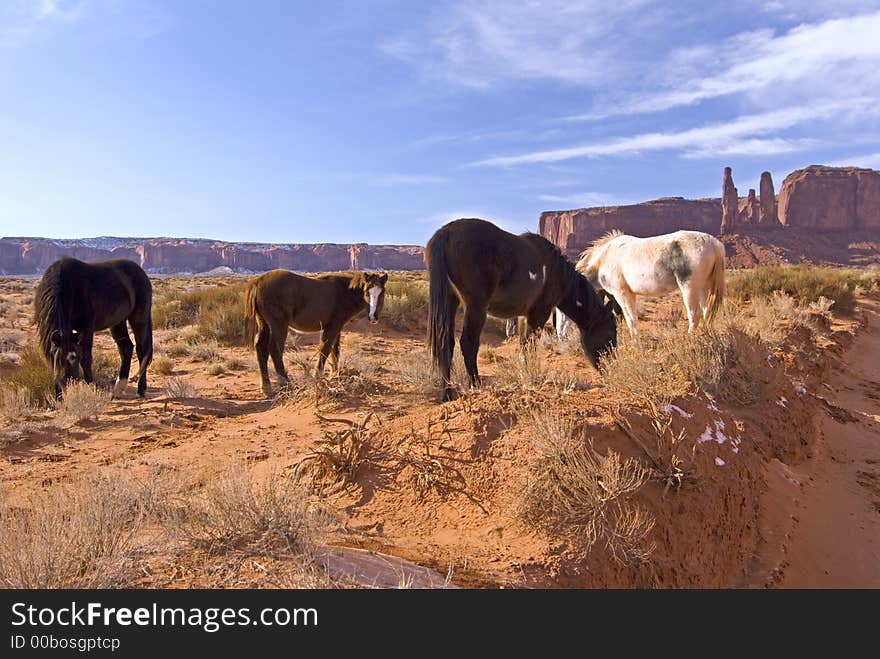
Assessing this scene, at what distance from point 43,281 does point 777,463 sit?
9.39 m

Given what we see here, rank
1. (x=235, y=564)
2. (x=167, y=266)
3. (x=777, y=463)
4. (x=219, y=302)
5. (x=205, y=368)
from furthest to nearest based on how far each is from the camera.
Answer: (x=167, y=266), (x=219, y=302), (x=205, y=368), (x=777, y=463), (x=235, y=564)

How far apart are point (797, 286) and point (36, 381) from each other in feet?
69.8

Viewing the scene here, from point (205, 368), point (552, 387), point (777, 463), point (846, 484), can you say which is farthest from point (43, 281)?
point (846, 484)

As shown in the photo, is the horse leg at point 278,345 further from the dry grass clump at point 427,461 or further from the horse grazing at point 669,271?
the horse grazing at point 669,271

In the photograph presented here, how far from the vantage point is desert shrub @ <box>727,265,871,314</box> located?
17.8 meters

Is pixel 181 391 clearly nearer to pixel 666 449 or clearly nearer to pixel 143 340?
pixel 143 340


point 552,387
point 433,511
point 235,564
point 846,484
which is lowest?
point 846,484

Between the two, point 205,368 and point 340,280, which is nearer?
point 340,280

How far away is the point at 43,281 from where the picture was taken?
750 centimetres

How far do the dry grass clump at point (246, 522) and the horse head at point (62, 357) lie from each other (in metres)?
5.60

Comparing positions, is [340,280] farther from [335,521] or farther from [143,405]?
[335,521]

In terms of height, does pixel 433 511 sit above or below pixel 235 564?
below

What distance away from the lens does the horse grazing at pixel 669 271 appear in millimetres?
9234

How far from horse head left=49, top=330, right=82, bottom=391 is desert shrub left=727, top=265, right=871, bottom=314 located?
17914 mm
